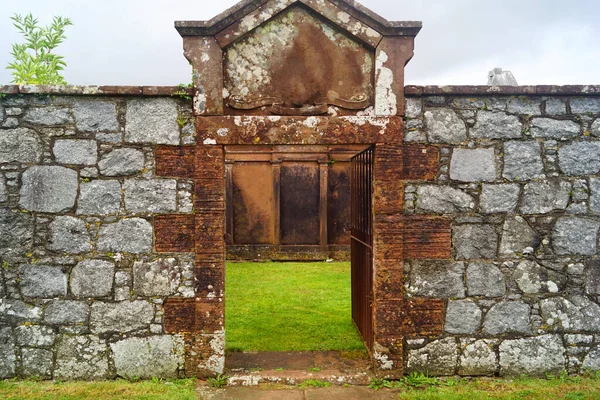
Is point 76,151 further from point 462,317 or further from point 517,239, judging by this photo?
point 517,239

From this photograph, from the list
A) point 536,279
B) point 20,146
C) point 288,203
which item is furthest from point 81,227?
point 288,203

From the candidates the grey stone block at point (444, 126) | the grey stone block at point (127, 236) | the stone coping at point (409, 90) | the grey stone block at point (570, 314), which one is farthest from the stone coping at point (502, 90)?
the grey stone block at point (127, 236)

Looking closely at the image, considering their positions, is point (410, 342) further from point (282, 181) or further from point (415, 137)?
point (282, 181)

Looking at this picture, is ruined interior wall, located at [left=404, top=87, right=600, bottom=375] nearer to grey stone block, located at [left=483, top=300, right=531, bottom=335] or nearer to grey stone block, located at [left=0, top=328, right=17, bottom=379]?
grey stone block, located at [left=483, top=300, right=531, bottom=335]

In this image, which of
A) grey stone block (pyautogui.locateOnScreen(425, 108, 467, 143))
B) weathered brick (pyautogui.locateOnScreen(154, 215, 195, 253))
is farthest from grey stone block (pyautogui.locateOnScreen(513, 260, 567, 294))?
weathered brick (pyautogui.locateOnScreen(154, 215, 195, 253))

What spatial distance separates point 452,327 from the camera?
15.0 ft

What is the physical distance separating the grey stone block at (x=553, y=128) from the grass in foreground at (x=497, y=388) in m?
2.38

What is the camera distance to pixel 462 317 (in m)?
4.58

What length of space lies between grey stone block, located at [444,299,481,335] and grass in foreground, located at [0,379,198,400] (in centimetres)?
254

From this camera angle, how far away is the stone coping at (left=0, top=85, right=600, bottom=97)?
14.5 feet

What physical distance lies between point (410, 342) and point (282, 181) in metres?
8.50

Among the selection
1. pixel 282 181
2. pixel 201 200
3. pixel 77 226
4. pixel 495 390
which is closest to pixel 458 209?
pixel 495 390

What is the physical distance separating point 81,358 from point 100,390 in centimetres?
41

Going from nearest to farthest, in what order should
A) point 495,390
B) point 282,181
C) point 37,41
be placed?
1. point 495,390
2. point 37,41
3. point 282,181
